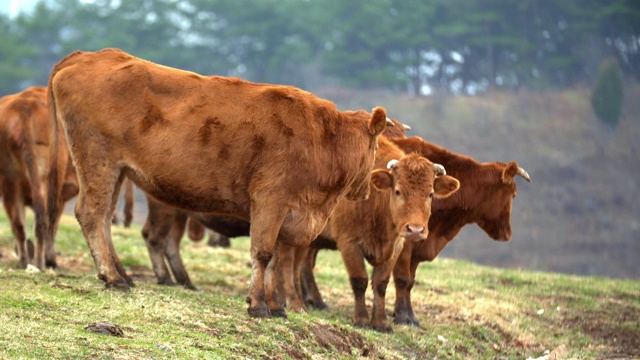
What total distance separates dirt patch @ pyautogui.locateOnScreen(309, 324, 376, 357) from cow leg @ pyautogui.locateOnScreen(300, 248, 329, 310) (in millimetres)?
2862

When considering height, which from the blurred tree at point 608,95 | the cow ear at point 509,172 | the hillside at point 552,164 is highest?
the blurred tree at point 608,95

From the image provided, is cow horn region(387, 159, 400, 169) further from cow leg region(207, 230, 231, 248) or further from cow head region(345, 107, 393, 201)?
cow leg region(207, 230, 231, 248)

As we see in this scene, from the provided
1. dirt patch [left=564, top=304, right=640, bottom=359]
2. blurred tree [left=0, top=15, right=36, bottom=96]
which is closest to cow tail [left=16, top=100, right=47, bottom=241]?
dirt patch [left=564, top=304, right=640, bottom=359]

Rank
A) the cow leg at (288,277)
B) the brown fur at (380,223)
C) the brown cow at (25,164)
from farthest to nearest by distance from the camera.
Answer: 1. the brown cow at (25,164)
2. the cow leg at (288,277)
3. the brown fur at (380,223)

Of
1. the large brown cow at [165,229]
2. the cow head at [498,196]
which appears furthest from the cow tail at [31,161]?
the cow head at [498,196]

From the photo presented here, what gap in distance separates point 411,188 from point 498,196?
2.60 m

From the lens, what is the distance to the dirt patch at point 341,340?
9.65 m

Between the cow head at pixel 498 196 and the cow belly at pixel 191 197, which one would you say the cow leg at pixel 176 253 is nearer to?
the cow belly at pixel 191 197

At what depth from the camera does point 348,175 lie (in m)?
10.5

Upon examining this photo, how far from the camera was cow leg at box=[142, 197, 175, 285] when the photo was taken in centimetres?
1266

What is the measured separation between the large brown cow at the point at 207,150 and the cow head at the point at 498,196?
11.2 ft

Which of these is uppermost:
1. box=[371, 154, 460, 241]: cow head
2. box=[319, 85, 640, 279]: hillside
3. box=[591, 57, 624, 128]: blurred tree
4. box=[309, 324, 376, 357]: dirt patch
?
box=[591, 57, 624, 128]: blurred tree

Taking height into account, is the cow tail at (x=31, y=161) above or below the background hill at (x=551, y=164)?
below

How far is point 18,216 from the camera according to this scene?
13.3 metres
